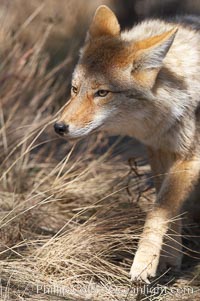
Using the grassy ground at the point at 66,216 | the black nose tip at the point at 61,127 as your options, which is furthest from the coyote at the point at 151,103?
the grassy ground at the point at 66,216

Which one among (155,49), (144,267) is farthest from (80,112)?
(144,267)

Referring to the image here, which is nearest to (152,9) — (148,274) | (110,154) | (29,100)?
(29,100)

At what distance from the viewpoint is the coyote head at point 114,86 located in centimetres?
440

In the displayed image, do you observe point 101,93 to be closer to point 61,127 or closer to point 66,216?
point 61,127

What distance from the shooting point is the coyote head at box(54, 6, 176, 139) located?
14.4 feet

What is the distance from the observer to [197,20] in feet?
17.4

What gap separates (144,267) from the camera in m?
4.46

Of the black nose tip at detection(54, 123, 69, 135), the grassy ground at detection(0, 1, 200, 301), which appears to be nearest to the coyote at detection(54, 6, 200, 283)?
the black nose tip at detection(54, 123, 69, 135)

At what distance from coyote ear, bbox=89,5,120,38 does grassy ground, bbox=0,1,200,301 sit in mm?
707

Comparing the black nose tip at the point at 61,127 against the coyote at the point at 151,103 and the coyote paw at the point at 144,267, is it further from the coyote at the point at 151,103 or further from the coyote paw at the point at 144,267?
the coyote paw at the point at 144,267

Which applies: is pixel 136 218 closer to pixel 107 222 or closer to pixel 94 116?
pixel 107 222

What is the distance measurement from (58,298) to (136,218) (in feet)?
3.41

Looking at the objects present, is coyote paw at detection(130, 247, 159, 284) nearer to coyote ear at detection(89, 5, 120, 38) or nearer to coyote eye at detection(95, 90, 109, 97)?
coyote eye at detection(95, 90, 109, 97)

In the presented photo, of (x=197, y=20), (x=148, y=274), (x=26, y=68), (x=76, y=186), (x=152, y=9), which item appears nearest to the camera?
(x=148, y=274)
